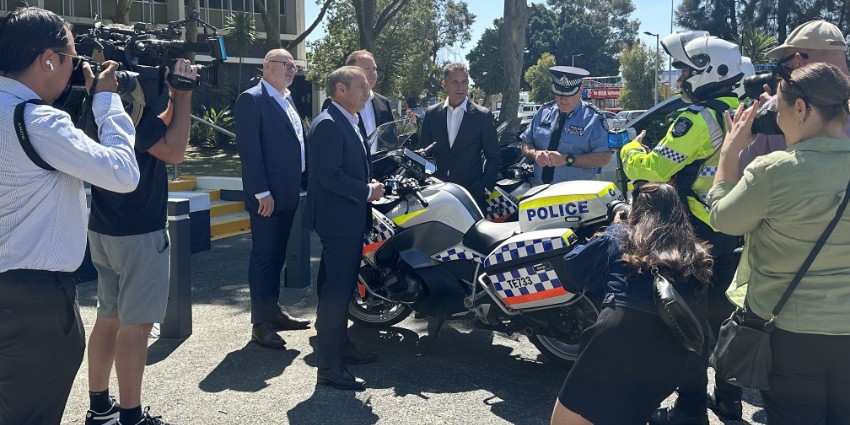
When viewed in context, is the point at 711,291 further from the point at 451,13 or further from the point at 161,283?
the point at 451,13

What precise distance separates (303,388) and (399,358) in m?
0.78

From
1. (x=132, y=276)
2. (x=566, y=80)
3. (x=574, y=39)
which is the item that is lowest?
(x=132, y=276)

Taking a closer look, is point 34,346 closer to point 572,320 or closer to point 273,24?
point 572,320

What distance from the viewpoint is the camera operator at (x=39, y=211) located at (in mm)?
2543

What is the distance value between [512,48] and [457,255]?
1281 cm

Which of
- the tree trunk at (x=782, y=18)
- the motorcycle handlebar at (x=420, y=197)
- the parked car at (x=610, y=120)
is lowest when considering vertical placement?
the motorcycle handlebar at (x=420, y=197)

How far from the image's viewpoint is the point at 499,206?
6.46 meters

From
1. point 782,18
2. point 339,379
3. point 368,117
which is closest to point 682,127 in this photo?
point 339,379

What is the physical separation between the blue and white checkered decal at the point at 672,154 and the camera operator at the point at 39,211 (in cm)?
262

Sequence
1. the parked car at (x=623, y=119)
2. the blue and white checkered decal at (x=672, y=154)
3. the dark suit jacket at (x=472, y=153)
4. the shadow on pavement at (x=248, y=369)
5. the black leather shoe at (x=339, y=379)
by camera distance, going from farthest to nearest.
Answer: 1. the parked car at (x=623, y=119)
2. the dark suit jacket at (x=472, y=153)
3. the shadow on pavement at (x=248, y=369)
4. the black leather shoe at (x=339, y=379)
5. the blue and white checkered decal at (x=672, y=154)

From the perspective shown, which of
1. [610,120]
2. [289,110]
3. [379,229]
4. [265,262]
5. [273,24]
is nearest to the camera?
[379,229]

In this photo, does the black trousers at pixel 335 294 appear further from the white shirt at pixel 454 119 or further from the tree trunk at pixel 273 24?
the tree trunk at pixel 273 24

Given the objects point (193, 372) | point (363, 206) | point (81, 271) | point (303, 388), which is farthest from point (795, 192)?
point (81, 271)

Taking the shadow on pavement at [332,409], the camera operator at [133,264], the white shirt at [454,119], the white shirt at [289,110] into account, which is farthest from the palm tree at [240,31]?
the camera operator at [133,264]
